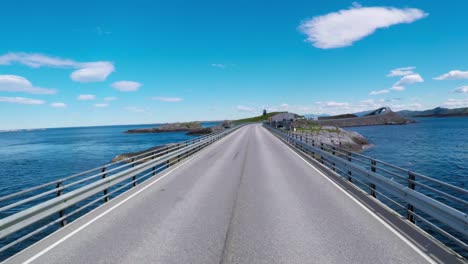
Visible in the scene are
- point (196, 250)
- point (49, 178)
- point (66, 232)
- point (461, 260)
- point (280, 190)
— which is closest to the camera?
point (461, 260)

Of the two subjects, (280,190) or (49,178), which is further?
(49,178)

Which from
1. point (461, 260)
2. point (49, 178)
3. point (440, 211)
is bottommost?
point (49, 178)

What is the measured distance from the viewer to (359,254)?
5.43 m

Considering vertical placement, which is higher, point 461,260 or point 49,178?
point 461,260

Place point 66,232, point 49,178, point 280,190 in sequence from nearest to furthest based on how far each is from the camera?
point 66,232, point 280,190, point 49,178

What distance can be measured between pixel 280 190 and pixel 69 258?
684 centimetres

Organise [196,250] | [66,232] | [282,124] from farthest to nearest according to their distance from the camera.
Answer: [282,124] → [66,232] → [196,250]

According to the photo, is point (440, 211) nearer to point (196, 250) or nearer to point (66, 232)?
point (196, 250)

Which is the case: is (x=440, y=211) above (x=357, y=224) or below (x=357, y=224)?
above

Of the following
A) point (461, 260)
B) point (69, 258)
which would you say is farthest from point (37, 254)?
point (461, 260)

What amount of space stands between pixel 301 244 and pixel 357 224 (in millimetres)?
1869

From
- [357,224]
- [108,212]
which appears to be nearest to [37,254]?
[108,212]

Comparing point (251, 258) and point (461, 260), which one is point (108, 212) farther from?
point (461, 260)

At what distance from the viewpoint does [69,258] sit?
5.57 meters
